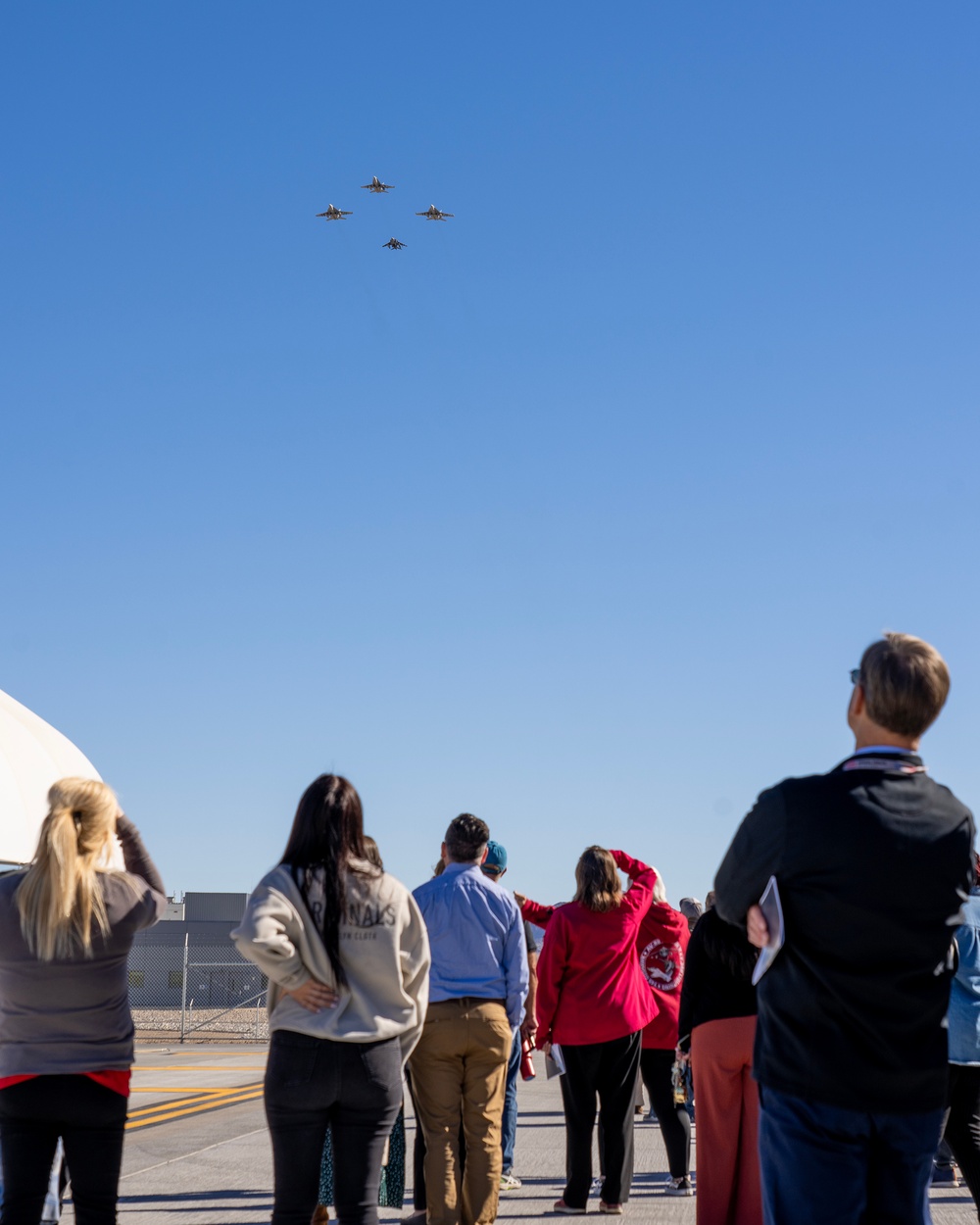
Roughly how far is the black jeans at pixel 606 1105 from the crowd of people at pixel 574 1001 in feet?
0.05

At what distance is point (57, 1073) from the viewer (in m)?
4.32

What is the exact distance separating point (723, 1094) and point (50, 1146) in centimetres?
285

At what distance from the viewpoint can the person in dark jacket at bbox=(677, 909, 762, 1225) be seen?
228 inches

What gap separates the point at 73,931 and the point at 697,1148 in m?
3.07

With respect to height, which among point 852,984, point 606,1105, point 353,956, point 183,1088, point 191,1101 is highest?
point 852,984

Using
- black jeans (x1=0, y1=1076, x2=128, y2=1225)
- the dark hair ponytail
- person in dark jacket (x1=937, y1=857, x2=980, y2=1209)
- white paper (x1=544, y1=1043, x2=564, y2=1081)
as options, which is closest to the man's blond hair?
the dark hair ponytail

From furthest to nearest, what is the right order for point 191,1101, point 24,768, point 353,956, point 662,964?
1. point 24,768
2. point 191,1101
3. point 662,964
4. point 353,956

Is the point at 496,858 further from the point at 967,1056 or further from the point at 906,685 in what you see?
the point at 906,685

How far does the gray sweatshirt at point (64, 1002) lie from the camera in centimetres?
434

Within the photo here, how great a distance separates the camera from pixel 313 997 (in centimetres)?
440

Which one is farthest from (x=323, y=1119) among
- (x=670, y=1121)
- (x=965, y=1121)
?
(x=670, y=1121)

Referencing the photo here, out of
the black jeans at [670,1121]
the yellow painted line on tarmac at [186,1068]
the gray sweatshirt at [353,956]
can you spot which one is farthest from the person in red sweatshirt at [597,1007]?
the yellow painted line on tarmac at [186,1068]

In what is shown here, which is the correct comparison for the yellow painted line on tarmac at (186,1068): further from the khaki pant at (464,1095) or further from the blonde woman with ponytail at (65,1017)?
the blonde woman with ponytail at (65,1017)

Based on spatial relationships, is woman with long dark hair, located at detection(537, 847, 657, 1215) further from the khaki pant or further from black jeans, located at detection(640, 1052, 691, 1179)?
the khaki pant
